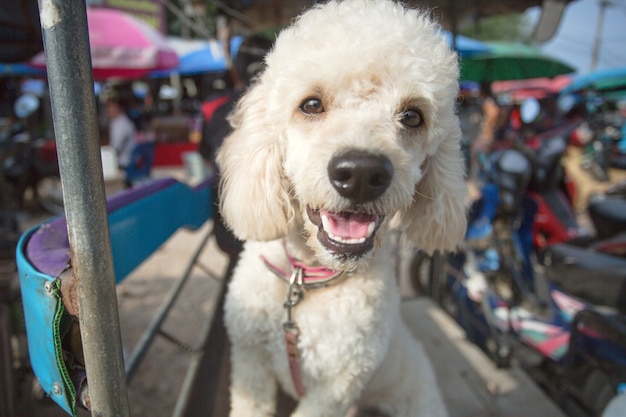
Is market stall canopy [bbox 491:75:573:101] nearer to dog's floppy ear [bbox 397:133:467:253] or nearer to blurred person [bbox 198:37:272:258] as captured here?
Answer: blurred person [bbox 198:37:272:258]

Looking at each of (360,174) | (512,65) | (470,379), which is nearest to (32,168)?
(470,379)

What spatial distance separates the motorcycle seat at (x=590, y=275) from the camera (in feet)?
7.58

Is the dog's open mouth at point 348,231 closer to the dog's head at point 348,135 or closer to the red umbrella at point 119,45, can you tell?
the dog's head at point 348,135

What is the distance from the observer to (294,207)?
1328 mm

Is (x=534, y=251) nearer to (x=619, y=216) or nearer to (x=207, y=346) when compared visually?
(x=619, y=216)

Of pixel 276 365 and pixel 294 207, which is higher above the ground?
pixel 294 207

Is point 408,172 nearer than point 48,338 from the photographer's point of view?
No

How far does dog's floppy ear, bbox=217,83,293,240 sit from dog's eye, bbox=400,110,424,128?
0.40 meters

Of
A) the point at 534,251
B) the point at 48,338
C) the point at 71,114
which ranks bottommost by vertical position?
the point at 534,251

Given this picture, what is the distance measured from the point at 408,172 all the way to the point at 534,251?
3.46 m

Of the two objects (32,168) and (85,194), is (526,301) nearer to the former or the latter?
(85,194)

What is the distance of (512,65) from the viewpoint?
9.82 metres

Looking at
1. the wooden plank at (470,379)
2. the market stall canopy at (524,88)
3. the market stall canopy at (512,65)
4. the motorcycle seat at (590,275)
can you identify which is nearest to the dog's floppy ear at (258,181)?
the wooden plank at (470,379)

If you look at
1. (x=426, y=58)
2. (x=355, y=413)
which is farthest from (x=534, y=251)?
(x=426, y=58)
